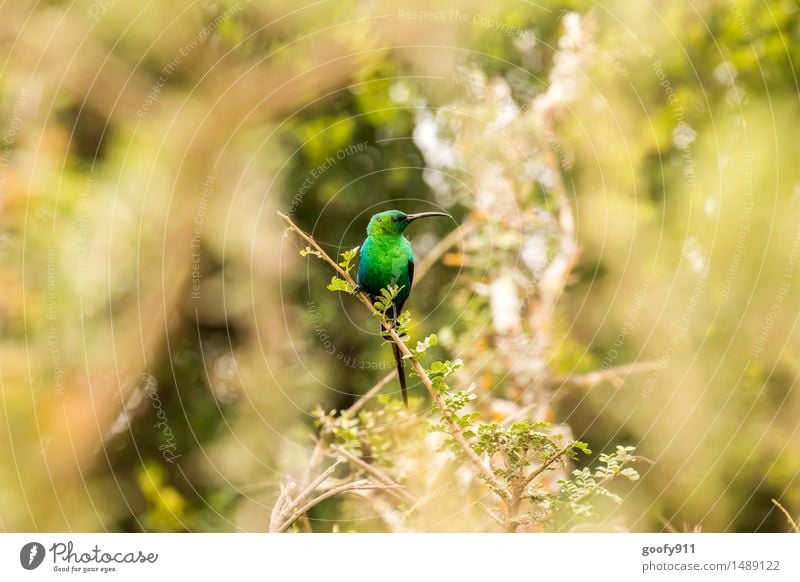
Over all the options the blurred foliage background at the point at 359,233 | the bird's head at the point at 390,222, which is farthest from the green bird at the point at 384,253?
the blurred foliage background at the point at 359,233

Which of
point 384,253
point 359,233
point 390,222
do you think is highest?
point 359,233

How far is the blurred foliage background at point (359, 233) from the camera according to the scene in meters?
4.07

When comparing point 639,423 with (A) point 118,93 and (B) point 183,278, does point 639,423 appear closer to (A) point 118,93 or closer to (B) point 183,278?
(B) point 183,278

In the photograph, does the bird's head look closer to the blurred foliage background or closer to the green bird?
the green bird

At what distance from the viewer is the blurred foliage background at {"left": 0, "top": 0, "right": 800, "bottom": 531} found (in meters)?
4.07

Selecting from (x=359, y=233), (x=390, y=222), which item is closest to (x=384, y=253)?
(x=390, y=222)

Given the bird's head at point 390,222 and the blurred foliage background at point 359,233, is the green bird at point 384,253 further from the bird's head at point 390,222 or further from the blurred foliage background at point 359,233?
the blurred foliage background at point 359,233

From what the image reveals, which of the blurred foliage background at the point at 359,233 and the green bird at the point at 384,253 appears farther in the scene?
the blurred foliage background at the point at 359,233

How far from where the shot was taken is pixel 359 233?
477 centimetres

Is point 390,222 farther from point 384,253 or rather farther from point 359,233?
point 359,233

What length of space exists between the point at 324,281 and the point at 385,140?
90cm

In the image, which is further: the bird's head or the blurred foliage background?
the blurred foliage background

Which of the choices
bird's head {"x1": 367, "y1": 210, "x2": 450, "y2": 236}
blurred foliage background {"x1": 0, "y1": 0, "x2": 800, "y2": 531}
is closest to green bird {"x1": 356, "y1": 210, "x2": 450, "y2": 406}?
bird's head {"x1": 367, "y1": 210, "x2": 450, "y2": 236}
